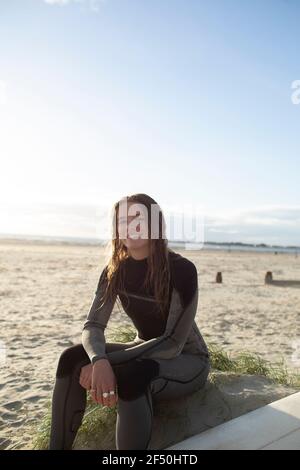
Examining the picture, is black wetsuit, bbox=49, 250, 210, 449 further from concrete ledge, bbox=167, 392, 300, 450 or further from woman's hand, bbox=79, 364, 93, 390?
concrete ledge, bbox=167, 392, 300, 450

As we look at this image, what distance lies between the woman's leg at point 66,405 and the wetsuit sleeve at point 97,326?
156mm

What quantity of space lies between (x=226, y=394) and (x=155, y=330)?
83 cm

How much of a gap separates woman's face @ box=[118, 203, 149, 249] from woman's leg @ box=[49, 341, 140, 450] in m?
0.86

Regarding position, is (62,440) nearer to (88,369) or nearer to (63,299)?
(88,369)

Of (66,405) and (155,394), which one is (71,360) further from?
(155,394)

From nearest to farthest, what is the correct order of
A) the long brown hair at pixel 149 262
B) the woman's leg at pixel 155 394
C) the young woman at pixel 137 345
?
1. the woman's leg at pixel 155 394
2. the young woman at pixel 137 345
3. the long brown hair at pixel 149 262

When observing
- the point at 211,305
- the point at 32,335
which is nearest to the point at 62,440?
the point at 32,335

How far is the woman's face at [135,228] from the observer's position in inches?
113

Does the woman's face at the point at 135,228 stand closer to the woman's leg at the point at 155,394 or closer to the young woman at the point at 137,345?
the young woman at the point at 137,345

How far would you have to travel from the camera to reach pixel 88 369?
252cm

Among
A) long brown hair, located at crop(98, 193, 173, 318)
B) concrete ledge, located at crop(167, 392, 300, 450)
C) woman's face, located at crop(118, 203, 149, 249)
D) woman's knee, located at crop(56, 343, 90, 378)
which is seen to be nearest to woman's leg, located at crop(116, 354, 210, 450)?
concrete ledge, located at crop(167, 392, 300, 450)

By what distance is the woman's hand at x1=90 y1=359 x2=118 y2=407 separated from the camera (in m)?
2.36

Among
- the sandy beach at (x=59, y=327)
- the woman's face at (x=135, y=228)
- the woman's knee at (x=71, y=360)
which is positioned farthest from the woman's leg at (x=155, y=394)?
the sandy beach at (x=59, y=327)

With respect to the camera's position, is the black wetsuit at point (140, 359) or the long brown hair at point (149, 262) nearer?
the black wetsuit at point (140, 359)
